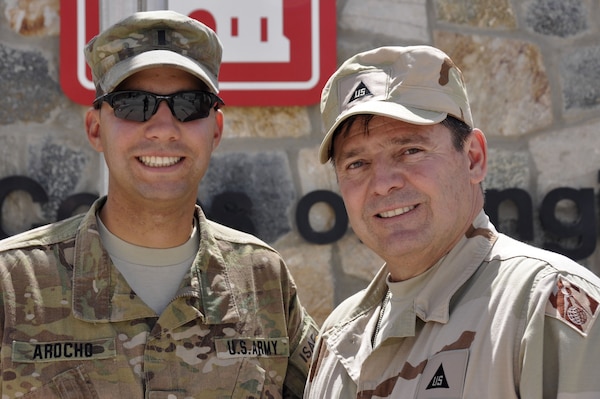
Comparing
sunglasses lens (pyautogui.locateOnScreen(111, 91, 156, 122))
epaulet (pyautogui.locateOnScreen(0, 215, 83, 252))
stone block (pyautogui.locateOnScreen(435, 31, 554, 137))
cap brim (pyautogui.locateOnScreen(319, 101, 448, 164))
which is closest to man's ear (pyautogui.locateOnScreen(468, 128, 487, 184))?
cap brim (pyautogui.locateOnScreen(319, 101, 448, 164))

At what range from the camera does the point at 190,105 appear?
8.48 ft

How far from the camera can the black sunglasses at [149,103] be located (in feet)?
8.35

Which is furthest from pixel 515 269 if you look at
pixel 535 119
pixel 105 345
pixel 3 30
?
pixel 3 30

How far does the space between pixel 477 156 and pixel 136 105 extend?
1049 millimetres

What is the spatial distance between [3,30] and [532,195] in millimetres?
2614

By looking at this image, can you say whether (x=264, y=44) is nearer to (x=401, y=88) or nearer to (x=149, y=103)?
(x=149, y=103)

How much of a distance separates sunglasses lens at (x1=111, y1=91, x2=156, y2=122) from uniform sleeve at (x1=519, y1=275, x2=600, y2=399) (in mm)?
1341

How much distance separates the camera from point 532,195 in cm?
413

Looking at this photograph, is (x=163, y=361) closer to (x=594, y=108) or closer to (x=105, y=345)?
(x=105, y=345)

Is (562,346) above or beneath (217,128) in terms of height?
beneath

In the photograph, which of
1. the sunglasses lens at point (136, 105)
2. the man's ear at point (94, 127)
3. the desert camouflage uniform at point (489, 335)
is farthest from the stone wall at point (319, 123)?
the desert camouflage uniform at point (489, 335)

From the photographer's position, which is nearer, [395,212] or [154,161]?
[395,212]

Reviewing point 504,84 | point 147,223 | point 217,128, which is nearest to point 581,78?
point 504,84

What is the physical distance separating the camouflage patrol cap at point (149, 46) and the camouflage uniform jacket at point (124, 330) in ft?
1.41
